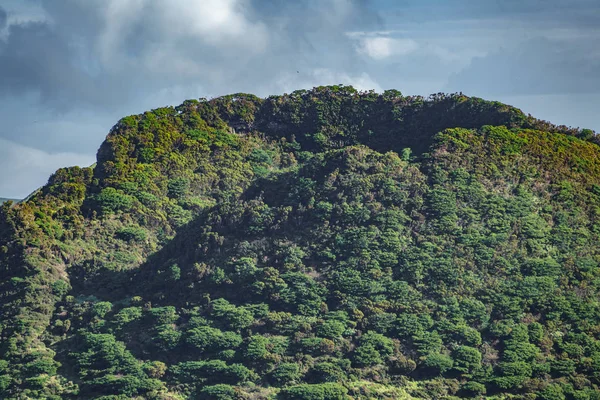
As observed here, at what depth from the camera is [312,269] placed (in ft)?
321

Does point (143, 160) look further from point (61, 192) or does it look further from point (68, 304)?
point (68, 304)

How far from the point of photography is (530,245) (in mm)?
99250

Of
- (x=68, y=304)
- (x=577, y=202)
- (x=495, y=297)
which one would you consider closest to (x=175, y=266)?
(x=68, y=304)

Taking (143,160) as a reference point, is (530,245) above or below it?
below

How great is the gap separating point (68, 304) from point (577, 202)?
4331 centimetres

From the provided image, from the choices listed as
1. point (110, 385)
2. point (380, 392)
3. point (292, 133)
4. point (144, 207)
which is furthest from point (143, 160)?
point (380, 392)

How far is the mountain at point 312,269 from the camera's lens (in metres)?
89.2

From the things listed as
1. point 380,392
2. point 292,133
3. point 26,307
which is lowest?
point 380,392

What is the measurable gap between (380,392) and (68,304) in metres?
26.7

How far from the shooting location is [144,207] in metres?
108

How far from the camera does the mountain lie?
89.2m

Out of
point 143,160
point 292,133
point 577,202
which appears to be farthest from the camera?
point 292,133

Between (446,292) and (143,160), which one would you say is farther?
(143,160)

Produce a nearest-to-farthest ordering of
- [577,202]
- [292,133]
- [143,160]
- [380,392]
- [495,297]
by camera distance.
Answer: [380,392] < [495,297] < [577,202] < [143,160] < [292,133]
